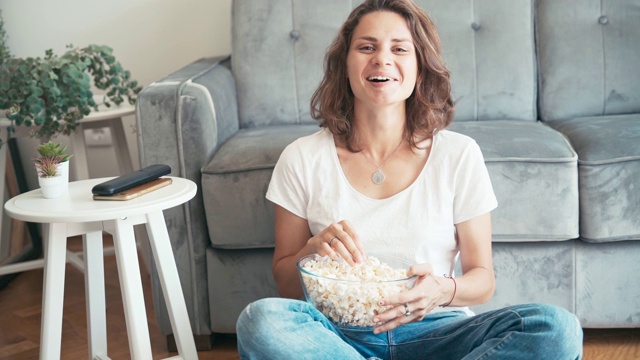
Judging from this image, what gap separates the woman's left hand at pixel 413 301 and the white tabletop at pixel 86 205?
497 mm

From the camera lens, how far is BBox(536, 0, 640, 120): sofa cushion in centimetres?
226

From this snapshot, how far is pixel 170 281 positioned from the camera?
5.30ft

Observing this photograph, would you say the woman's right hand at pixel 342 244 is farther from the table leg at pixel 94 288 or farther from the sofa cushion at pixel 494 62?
the sofa cushion at pixel 494 62

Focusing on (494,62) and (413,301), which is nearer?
(413,301)

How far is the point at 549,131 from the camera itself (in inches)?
78.3

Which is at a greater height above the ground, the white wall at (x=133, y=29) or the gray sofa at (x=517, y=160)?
the white wall at (x=133, y=29)

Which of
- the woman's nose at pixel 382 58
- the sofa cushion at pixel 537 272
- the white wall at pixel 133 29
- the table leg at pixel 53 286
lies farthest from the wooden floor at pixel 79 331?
the woman's nose at pixel 382 58

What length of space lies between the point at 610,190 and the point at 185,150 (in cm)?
97

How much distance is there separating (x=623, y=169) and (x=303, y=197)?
2.43 feet

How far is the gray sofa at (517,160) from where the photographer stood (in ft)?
5.82

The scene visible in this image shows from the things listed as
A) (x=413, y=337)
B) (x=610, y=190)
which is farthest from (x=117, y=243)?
(x=610, y=190)

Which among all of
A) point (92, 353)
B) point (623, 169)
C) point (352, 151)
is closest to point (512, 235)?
point (623, 169)

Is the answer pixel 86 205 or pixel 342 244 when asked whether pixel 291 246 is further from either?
pixel 86 205

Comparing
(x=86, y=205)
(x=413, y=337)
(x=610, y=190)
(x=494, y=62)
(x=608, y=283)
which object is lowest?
(x=608, y=283)
